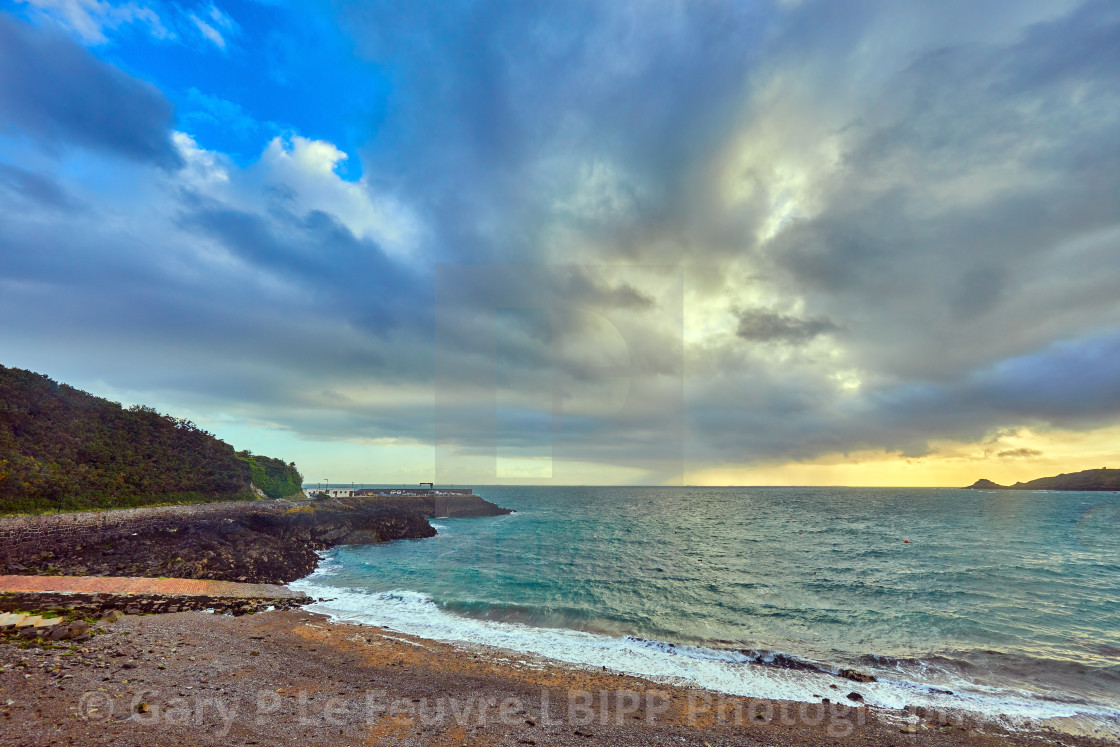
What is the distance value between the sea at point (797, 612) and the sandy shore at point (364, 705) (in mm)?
1797

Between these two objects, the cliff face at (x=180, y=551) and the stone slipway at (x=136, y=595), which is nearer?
the stone slipway at (x=136, y=595)

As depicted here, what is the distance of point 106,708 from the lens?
31.1 ft

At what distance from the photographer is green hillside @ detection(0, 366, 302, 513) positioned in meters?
32.9

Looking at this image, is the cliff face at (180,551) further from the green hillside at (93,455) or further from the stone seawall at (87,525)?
the green hillside at (93,455)

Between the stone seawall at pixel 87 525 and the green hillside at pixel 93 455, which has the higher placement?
the green hillside at pixel 93 455

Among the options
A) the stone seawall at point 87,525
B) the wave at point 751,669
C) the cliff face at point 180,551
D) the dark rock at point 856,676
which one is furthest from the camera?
the stone seawall at point 87,525

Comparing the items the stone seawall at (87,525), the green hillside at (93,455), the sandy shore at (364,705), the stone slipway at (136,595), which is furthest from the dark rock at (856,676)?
the green hillside at (93,455)

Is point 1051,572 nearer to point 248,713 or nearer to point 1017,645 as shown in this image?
point 1017,645

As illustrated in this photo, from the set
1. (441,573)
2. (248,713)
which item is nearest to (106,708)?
(248,713)

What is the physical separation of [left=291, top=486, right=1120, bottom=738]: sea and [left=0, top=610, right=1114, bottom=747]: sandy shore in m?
1.80

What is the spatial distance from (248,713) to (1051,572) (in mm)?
50724

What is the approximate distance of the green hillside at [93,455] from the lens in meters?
32.9

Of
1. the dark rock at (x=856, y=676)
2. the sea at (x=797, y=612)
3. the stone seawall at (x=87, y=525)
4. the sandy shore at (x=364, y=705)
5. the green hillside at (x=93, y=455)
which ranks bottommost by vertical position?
the sea at (x=797, y=612)

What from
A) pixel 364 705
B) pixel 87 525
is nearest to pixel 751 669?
pixel 364 705
